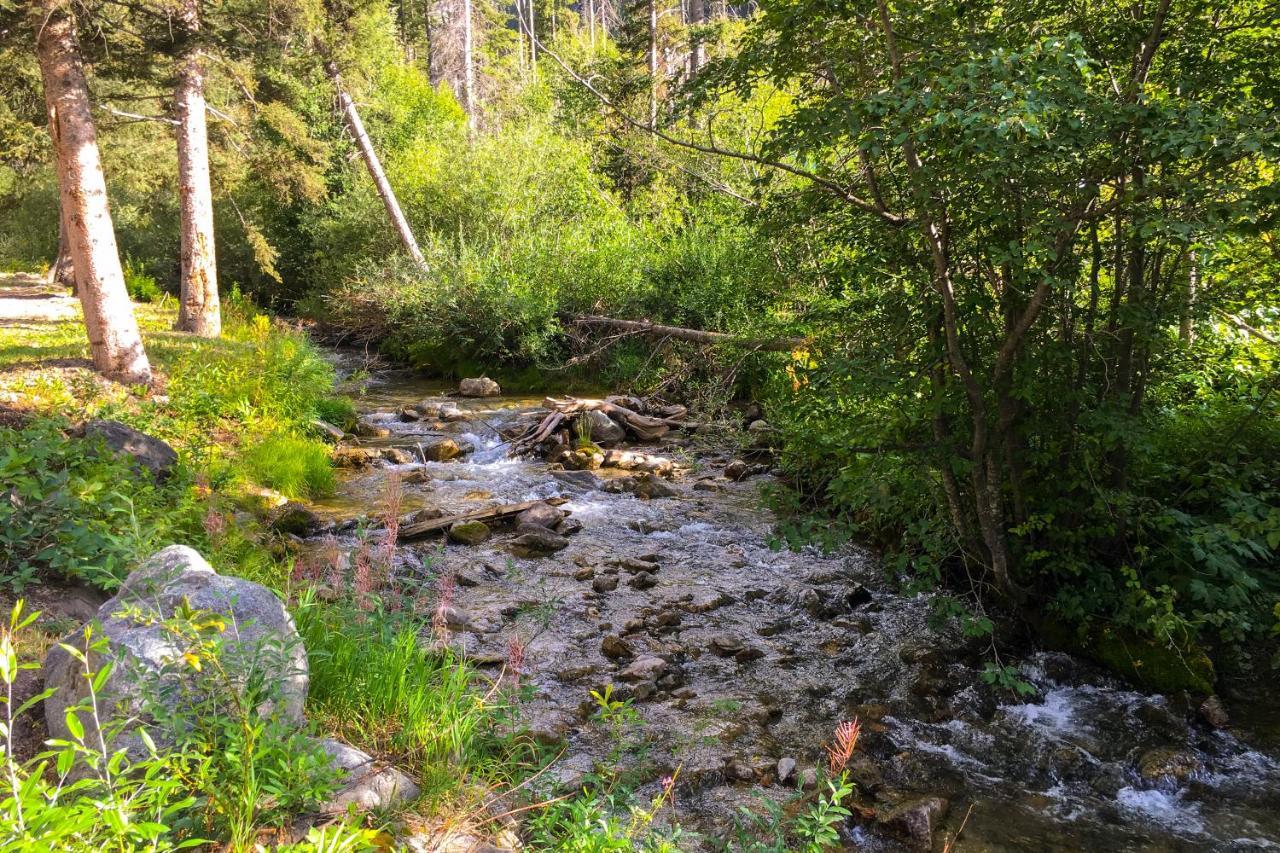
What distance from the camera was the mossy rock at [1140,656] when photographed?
5.07 meters

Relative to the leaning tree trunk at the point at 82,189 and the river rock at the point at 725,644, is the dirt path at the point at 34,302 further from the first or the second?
the river rock at the point at 725,644

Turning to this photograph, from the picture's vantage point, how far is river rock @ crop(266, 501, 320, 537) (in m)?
7.79

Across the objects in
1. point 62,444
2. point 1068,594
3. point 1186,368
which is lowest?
point 1068,594

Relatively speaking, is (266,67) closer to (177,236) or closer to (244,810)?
(177,236)

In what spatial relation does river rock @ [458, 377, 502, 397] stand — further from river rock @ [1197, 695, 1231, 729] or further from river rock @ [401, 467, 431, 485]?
river rock @ [1197, 695, 1231, 729]

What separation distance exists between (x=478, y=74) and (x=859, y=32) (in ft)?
125

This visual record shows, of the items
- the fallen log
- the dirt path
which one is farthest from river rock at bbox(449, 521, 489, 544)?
the dirt path

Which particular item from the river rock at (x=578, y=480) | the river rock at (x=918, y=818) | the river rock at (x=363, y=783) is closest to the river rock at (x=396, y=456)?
the river rock at (x=578, y=480)

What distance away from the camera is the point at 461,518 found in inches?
329

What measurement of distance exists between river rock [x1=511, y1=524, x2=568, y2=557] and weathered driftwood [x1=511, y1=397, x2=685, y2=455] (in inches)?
142

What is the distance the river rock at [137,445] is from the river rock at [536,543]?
3.09m

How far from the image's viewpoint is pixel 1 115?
54.3ft

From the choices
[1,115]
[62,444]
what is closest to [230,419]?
[62,444]

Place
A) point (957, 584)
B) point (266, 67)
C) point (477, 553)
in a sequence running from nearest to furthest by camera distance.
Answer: point (957, 584) < point (477, 553) < point (266, 67)
